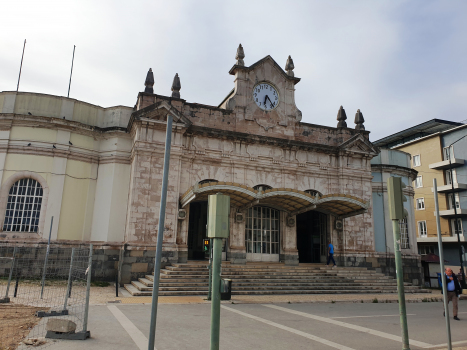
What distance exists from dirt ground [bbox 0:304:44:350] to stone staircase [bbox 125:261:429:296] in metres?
4.42

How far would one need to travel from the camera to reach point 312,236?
915 inches


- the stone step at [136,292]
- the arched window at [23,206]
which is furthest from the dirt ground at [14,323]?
the arched window at [23,206]

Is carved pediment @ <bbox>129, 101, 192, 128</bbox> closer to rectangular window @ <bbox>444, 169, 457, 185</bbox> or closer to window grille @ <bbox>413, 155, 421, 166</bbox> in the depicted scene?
rectangular window @ <bbox>444, 169, 457, 185</bbox>

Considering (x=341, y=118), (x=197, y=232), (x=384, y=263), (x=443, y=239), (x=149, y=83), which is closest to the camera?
(x=149, y=83)

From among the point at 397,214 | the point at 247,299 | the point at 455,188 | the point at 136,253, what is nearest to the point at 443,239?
→ the point at 455,188

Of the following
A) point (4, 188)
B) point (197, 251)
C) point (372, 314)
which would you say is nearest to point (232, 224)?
point (197, 251)

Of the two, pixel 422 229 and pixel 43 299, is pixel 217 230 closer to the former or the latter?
pixel 43 299

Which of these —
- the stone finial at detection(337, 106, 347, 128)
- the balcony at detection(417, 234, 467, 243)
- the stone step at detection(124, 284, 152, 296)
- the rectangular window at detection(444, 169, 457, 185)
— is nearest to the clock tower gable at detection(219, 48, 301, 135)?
the stone finial at detection(337, 106, 347, 128)

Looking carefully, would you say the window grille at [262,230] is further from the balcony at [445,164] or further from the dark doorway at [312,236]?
the balcony at [445,164]

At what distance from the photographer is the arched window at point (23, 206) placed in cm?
1834

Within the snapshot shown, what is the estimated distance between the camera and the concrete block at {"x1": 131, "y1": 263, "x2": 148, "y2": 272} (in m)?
16.9

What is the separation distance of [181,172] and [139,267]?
5011 mm

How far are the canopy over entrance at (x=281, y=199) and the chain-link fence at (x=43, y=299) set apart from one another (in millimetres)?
5920

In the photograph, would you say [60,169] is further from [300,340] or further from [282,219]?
[300,340]
